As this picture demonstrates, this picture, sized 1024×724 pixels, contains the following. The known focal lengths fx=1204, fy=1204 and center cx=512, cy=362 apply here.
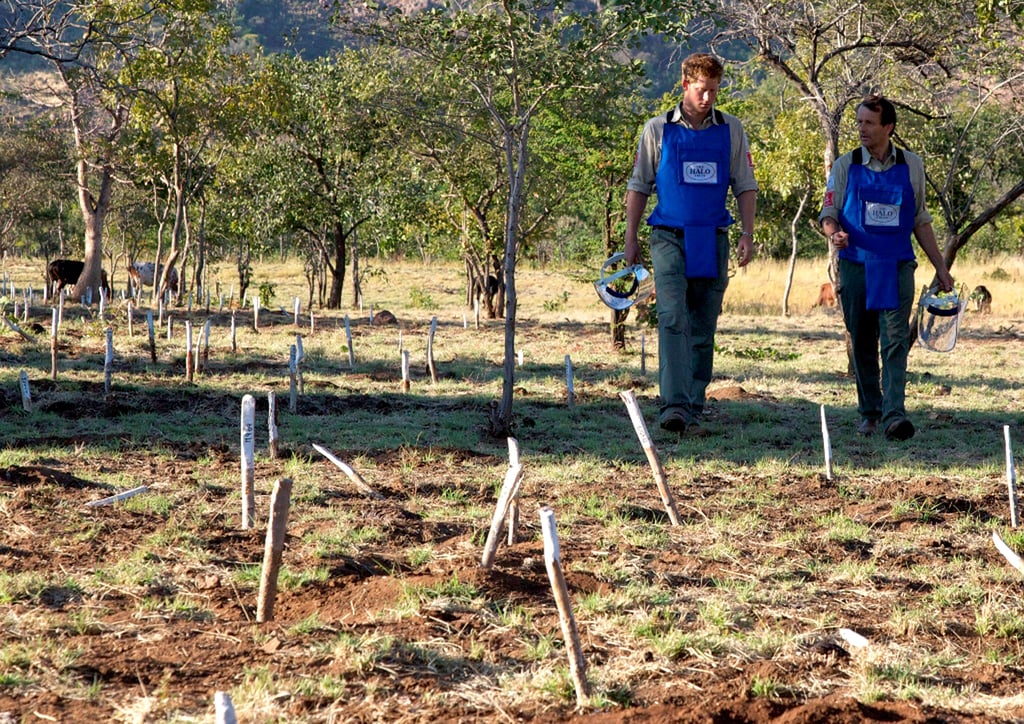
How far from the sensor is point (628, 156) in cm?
1454

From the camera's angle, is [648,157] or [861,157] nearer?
[648,157]

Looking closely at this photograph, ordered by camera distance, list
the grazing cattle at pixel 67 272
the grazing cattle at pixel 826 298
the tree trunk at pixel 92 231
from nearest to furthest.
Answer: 1. the tree trunk at pixel 92 231
2. the grazing cattle at pixel 67 272
3. the grazing cattle at pixel 826 298

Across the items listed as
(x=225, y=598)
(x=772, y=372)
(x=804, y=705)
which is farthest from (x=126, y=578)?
(x=772, y=372)

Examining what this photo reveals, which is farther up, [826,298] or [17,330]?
[826,298]

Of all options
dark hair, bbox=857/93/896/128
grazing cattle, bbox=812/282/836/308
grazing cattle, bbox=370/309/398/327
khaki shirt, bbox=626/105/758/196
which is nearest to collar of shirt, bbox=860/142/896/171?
A: dark hair, bbox=857/93/896/128

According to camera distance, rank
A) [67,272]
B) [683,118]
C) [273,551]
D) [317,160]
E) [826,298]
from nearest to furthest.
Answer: [273,551] → [683,118] → [67,272] → [317,160] → [826,298]

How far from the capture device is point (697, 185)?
6789 millimetres

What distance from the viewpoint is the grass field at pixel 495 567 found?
10.8 ft

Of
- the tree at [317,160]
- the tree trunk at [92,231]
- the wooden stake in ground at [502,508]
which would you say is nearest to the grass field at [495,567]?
the wooden stake in ground at [502,508]

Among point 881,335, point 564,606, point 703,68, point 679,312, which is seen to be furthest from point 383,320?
point 564,606

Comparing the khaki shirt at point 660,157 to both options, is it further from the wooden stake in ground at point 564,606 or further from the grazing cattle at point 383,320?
the grazing cattle at point 383,320

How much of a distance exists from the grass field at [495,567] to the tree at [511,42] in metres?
1.46

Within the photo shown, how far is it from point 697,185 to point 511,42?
188 cm

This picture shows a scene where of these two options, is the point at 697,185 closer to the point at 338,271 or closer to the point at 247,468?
the point at 247,468
